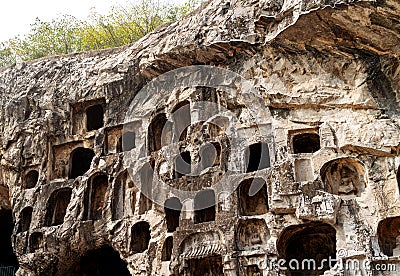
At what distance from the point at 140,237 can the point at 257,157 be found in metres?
5.11

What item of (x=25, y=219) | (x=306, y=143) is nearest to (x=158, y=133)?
(x=306, y=143)

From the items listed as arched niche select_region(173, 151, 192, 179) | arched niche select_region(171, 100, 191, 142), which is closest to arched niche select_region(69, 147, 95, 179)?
arched niche select_region(171, 100, 191, 142)

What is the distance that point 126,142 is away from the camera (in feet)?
68.5

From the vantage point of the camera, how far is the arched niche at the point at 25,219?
21.1 meters

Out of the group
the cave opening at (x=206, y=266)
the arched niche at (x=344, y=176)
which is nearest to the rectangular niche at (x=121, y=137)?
the cave opening at (x=206, y=266)

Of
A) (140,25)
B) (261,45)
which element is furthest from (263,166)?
(140,25)

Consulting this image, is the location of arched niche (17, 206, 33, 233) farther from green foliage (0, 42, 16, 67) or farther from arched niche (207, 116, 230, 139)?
green foliage (0, 42, 16, 67)

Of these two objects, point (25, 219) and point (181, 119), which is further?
point (25, 219)

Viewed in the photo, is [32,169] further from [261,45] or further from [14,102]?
[261,45]

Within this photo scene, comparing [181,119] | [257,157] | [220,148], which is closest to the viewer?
[220,148]

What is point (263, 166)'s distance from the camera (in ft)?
59.3

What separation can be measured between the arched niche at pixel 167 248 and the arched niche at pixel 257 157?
11.7 feet

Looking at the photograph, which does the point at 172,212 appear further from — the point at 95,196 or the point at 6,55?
the point at 6,55

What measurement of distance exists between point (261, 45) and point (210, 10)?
8.78 ft
